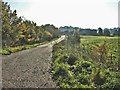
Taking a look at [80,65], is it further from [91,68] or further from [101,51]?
[101,51]

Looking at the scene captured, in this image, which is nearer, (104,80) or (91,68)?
(104,80)

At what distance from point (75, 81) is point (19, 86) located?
269cm

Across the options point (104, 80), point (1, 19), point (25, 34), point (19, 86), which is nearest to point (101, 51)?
point (104, 80)

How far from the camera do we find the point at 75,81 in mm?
14828

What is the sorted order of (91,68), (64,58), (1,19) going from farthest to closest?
(1,19)
(64,58)
(91,68)

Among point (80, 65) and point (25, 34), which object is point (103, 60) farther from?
point (25, 34)

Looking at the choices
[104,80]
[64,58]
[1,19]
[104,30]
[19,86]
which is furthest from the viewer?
[104,30]

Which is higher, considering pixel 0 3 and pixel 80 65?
pixel 0 3

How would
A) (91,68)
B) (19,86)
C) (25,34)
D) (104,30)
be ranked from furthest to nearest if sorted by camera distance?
(104,30) < (25,34) < (91,68) < (19,86)

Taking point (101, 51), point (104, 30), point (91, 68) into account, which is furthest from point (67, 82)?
point (104, 30)

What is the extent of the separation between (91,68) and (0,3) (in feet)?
88.1

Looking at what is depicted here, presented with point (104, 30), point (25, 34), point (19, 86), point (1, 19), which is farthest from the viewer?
point (104, 30)

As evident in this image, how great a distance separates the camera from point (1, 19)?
4178 centimetres

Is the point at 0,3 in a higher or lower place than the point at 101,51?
higher
